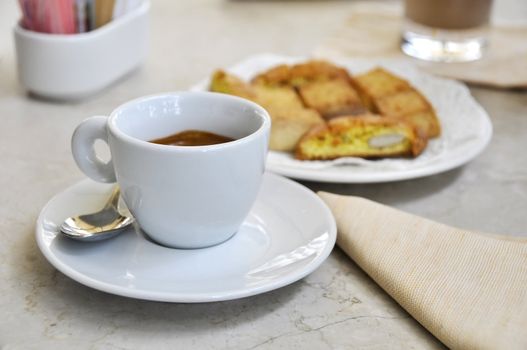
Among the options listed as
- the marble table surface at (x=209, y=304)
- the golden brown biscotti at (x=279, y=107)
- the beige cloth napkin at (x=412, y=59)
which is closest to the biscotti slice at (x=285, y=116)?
the golden brown biscotti at (x=279, y=107)

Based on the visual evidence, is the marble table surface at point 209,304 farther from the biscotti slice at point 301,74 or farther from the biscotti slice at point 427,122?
the biscotti slice at point 301,74

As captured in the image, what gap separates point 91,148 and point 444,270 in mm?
366

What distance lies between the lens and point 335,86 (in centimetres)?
113

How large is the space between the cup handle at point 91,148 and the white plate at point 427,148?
0.73 feet

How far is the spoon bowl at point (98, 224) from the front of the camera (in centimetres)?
67

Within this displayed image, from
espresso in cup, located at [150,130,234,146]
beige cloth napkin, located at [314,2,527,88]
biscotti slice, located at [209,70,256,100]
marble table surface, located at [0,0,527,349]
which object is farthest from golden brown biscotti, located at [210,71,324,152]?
beige cloth napkin, located at [314,2,527,88]

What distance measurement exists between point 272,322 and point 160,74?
78 cm

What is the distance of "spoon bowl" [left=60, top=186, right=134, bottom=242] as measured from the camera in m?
0.67

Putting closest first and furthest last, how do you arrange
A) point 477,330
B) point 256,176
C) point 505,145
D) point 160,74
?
point 477,330 → point 256,176 → point 505,145 → point 160,74

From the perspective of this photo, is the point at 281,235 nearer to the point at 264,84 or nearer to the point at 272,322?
the point at 272,322

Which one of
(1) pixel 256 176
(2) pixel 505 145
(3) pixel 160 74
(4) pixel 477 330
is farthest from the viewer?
(3) pixel 160 74

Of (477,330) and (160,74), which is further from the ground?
(477,330)

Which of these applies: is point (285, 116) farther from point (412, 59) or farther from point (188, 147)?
point (412, 59)

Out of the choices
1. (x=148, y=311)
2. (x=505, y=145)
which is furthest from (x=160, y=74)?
(x=148, y=311)
